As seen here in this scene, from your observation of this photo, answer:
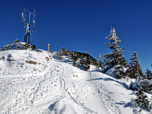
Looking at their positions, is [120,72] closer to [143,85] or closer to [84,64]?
[143,85]

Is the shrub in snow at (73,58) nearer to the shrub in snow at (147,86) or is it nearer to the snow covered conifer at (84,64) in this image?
the snow covered conifer at (84,64)

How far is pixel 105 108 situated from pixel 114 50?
13493mm

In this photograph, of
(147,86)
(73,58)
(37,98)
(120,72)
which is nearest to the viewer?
(37,98)

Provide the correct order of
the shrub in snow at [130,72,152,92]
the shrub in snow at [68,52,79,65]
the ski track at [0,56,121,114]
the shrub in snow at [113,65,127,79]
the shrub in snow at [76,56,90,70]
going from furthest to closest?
the shrub in snow at [68,52,79,65] → the shrub in snow at [76,56,90,70] → the shrub in snow at [113,65,127,79] → the shrub in snow at [130,72,152,92] → the ski track at [0,56,121,114]

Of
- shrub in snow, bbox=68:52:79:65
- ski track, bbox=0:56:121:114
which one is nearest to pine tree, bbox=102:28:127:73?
shrub in snow, bbox=68:52:79:65

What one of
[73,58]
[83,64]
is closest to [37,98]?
[83,64]

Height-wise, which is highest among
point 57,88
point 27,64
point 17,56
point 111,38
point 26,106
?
point 111,38

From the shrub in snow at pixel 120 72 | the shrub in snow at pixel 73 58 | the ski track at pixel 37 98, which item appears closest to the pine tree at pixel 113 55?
the shrub in snow at pixel 120 72

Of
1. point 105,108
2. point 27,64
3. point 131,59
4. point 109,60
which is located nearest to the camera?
point 105,108

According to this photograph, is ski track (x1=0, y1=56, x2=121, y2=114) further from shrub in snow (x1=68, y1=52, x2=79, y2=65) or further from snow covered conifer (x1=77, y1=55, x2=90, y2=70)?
shrub in snow (x1=68, y1=52, x2=79, y2=65)

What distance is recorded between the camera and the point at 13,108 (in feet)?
21.0

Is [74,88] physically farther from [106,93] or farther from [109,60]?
[109,60]

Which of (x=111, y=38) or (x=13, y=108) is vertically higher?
(x=111, y=38)

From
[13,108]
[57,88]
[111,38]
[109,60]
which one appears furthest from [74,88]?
[111,38]
